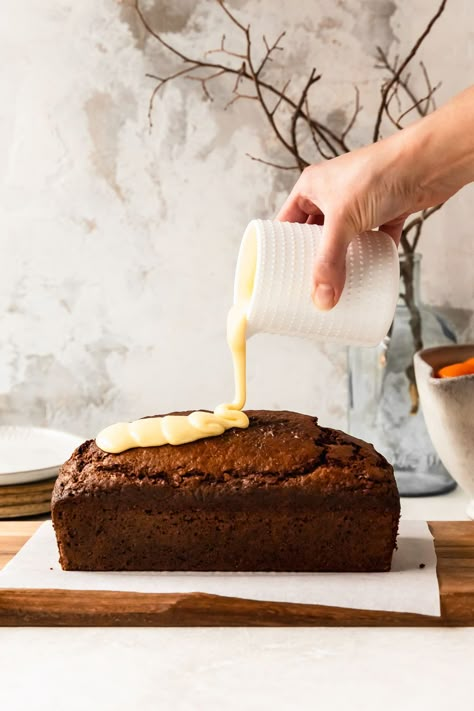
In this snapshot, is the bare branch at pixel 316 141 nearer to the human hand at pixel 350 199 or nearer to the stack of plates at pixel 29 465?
the human hand at pixel 350 199

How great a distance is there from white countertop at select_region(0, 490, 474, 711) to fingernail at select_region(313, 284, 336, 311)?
0.45 meters

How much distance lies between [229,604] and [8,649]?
300mm

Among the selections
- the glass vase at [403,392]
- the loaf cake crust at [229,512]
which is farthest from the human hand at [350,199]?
the glass vase at [403,392]

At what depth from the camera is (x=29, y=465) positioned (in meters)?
1.93

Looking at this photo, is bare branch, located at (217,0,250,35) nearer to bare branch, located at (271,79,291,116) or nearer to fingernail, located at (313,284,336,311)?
bare branch, located at (271,79,291,116)

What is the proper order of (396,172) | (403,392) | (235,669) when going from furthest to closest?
(403,392), (396,172), (235,669)

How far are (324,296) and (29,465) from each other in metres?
0.83

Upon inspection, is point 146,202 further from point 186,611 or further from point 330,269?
point 186,611

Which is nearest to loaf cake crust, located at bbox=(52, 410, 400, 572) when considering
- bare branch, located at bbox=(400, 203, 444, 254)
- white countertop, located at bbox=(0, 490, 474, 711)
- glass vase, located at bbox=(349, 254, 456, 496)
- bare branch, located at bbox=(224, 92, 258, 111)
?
white countertop, located at bbox=(0, 490, 474, 711)

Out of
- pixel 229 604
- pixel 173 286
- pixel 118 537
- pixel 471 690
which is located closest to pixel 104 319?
pixel 173 286

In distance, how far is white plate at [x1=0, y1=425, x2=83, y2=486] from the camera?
1.83m

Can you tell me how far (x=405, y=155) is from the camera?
1467 mm

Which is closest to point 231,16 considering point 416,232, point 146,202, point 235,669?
point 146,202

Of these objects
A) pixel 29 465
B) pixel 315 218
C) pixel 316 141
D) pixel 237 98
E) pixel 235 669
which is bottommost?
→ pixel 235 669
